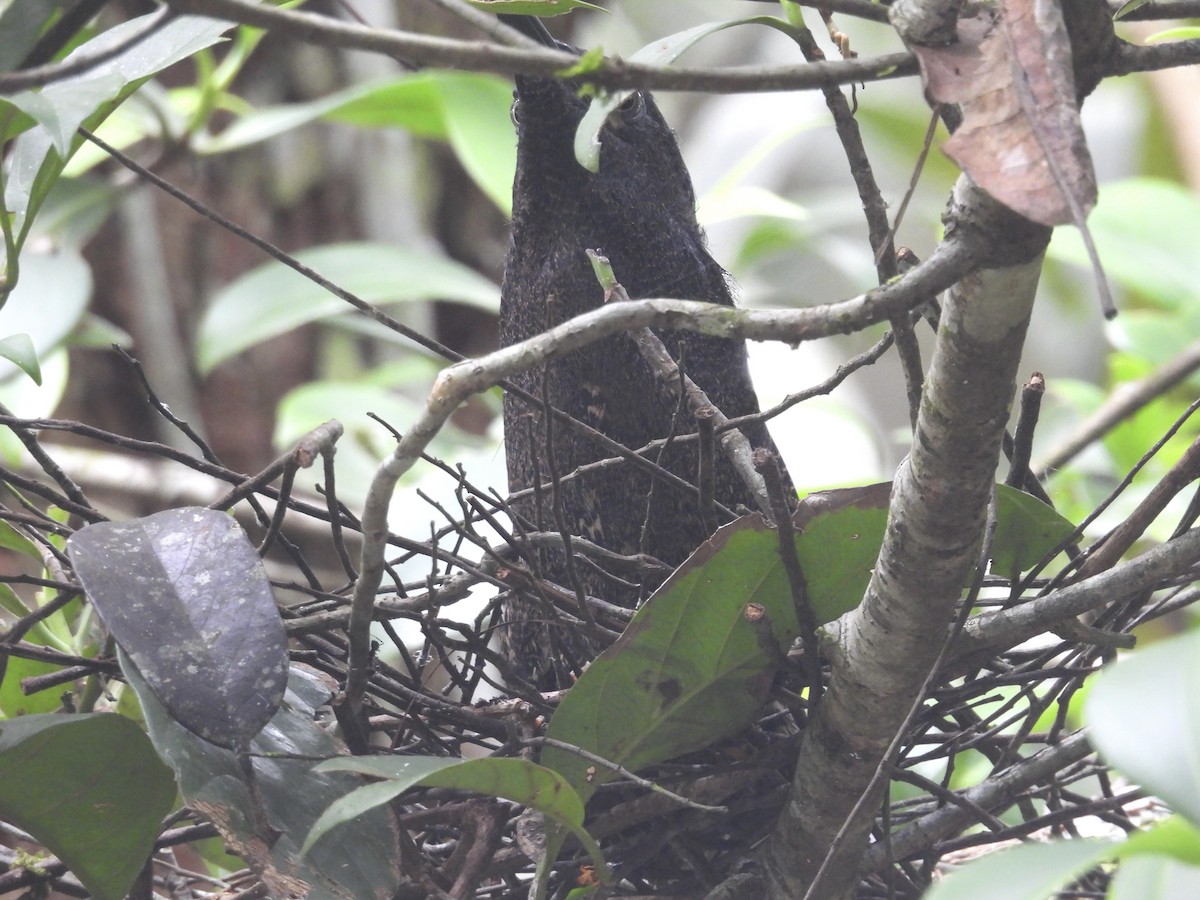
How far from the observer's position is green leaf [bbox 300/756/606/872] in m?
0.51

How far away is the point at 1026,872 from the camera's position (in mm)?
381

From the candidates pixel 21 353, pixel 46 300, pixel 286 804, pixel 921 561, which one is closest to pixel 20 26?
pixel 21 353

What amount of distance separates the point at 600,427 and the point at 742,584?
245 mm

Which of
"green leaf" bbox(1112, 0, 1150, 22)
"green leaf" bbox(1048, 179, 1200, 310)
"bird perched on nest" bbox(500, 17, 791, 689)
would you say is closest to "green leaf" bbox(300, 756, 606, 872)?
"bird perched on nest" bbox(500, 17, 791, 689)

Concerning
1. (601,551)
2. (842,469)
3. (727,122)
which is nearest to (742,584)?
(601,551)

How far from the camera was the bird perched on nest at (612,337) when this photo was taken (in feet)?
2.72

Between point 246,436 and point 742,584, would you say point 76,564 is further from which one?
point 246,436

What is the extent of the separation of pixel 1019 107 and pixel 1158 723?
0.74 ft

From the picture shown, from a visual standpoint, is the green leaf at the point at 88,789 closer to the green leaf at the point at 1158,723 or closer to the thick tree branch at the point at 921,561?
the thick tree branch at the point at 921,561

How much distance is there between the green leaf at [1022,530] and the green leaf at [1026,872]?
0.93 ft

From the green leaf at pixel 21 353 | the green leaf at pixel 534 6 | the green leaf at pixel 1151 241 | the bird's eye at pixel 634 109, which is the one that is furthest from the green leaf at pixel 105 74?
the green leaf at pixel 1151 241

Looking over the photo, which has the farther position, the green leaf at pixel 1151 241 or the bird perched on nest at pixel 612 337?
the green leaf at pixel 1151 241

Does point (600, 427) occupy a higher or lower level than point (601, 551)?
higher

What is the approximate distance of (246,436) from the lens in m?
2.61
